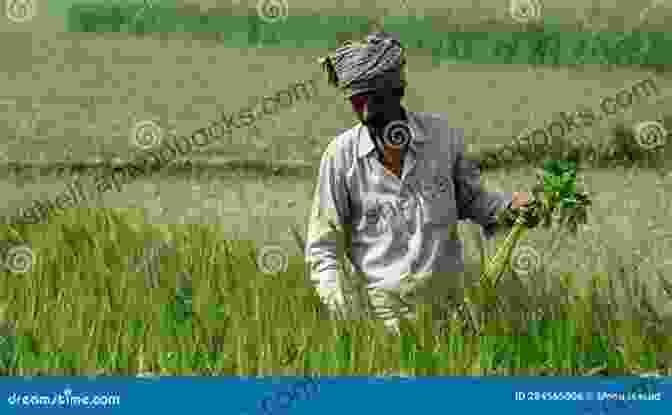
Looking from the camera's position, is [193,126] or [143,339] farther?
[193,126]

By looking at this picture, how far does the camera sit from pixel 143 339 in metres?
3.02

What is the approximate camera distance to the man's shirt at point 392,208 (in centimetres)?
300

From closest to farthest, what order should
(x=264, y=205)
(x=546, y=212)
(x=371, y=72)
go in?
(x=371, y=72) → (x=546, y=212) → (x=264, y=205)

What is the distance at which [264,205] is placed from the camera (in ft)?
14.4

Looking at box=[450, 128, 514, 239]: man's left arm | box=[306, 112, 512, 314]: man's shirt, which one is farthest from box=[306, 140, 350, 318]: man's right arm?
box=[450, 128, 514, 239]: man's left arm

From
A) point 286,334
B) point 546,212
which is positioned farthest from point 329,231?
point 546,212

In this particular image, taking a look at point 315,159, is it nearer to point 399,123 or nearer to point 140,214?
point 140,214

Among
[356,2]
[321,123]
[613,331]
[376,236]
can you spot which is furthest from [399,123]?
[321,123]

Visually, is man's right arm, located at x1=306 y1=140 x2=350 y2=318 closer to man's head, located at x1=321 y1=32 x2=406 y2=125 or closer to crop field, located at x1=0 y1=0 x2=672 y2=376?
crop field, located at x1=0 y1=0 x2=672 y2=376

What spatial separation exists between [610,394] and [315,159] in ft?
8.13

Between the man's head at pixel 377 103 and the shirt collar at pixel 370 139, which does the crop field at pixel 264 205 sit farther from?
the man's head at pixel 377 103

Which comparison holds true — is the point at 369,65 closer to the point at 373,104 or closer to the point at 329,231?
the point at 373,104

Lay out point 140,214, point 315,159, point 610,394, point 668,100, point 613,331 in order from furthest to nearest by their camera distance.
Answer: point 315,159, point 668,100, point 140,214, point 613,331, point 610,394

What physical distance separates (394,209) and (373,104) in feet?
1.04
